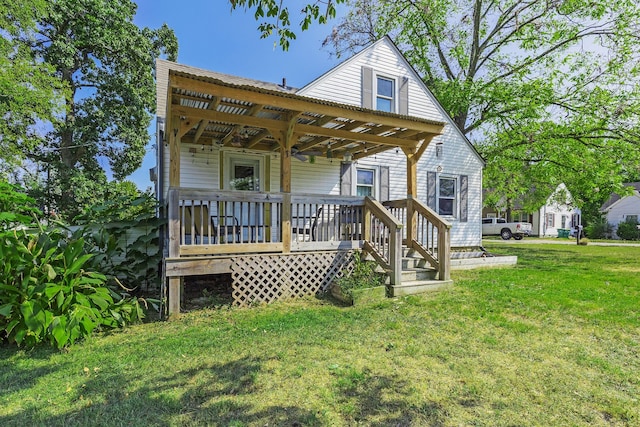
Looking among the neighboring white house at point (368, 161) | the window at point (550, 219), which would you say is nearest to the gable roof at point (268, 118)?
the neighboring white house at point (368, 161)

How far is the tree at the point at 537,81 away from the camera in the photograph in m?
13.3

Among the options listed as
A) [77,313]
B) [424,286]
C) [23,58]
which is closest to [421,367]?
[424,286]

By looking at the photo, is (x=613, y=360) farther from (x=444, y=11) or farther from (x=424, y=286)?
(x=444, y=11)

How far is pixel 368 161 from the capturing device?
9992 mm

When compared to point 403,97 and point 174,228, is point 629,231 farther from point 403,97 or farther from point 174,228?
point 174,228

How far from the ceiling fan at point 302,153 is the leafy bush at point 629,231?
31.4 metres

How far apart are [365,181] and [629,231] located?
29.6 metres

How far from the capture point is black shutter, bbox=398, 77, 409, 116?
10522 millimetres

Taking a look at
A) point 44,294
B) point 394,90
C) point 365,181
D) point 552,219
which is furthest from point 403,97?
point 552,219

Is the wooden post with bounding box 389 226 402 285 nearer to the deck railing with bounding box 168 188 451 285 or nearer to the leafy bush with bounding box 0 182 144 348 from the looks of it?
the deck railing with bounding box 168 188 451 285

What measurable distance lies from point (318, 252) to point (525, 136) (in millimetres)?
12739

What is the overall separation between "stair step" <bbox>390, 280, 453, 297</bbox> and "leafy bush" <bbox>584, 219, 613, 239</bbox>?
104ft

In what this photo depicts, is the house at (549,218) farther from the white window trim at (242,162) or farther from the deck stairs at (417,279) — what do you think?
the white window trim at (242,162)

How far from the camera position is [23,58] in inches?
471
